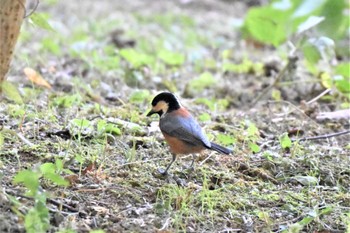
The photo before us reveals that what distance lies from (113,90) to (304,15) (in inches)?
76.1

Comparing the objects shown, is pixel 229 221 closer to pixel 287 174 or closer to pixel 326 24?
pixel 287 174

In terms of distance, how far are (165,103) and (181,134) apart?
24 centimetres

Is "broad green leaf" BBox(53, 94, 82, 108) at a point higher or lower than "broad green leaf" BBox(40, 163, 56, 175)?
lower

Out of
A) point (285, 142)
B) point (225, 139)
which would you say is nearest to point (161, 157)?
point (225, 139)

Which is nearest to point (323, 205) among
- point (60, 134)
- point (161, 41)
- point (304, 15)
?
point (60, 134)

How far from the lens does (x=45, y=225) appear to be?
2.55 metres

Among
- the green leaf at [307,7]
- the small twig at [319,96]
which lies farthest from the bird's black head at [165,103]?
the green leaf at [307,7]

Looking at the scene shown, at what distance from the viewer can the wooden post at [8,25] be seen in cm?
304

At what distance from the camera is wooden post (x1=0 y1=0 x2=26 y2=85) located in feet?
9.96

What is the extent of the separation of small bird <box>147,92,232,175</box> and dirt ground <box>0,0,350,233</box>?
13 cm

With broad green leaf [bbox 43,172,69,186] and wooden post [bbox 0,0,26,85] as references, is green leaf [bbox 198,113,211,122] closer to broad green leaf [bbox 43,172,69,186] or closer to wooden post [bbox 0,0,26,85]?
wooden post [bbox 0,0,26,85]

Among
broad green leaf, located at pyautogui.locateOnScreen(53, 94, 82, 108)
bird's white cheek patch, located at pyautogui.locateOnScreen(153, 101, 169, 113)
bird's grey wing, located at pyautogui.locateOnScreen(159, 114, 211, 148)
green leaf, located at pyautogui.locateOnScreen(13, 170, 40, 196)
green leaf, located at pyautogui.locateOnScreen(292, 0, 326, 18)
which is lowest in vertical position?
green leaf, located at pyautogui.locateOnScreen(292, 0, 326, 18)

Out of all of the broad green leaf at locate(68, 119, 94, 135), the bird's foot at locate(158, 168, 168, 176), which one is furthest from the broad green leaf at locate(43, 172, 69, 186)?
the broad green leaf at locate(68, 119, 94, 135)

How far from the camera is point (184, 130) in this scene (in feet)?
10.9
